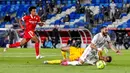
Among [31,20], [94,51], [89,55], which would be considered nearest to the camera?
[89,55]

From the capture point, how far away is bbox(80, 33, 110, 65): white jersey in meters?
17.7

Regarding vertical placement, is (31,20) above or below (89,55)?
above

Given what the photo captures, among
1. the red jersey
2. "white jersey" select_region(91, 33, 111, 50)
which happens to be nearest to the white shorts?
"white jersey" select_region(91, 33, 111, 50)

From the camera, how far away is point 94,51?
58.5ft

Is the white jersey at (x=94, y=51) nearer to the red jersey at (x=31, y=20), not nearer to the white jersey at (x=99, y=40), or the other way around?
the white jersey at (x=99, y=40)

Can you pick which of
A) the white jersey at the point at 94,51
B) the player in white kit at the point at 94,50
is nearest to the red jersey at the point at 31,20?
the player in white kit at the point at 94,50

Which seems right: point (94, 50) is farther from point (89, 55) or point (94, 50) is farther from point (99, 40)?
point (99, 40)

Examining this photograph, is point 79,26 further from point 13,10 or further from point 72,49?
point 72,49

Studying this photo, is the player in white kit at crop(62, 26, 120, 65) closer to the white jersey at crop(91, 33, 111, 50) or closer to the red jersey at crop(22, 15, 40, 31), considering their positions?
the white jersey at crop(91, 33, 111, 50)

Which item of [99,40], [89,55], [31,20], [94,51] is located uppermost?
[31,20]

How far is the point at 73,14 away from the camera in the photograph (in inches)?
1848

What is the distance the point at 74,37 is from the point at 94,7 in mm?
5785

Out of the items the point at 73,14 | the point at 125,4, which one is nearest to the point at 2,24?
the point at 73,14

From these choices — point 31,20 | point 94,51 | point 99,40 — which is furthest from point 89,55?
point 31,20
